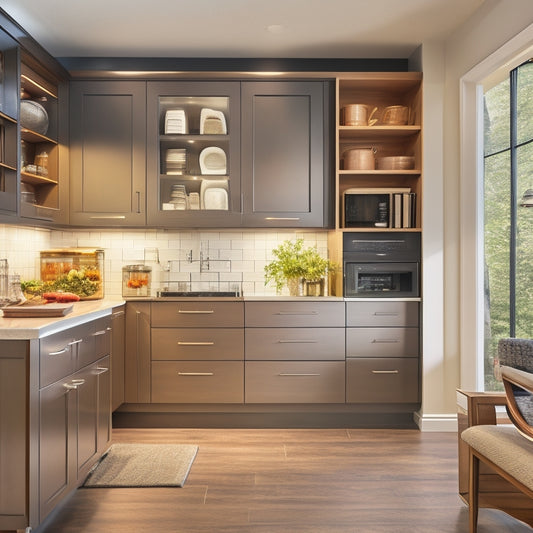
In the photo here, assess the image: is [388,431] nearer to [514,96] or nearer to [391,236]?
[391,236]

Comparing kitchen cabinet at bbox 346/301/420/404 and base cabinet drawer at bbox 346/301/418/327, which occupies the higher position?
base cabinet drawer at bbox 346/301/418/327

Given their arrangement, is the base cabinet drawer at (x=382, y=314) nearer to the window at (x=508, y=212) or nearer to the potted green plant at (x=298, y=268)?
the potted green plant at (x=298, y=268)

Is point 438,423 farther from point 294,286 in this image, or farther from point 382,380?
point 294,286

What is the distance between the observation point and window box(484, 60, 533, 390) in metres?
3.53

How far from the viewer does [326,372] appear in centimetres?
417

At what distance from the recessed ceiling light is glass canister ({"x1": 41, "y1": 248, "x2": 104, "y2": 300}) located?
6.43 ft

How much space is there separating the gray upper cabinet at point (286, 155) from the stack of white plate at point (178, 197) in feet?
1.45

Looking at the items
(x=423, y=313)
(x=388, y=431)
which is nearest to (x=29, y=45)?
(x=423, y=313)

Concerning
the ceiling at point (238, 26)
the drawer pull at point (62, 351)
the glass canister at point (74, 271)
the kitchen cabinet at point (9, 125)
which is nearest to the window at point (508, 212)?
the ceiling at point (238, 26)

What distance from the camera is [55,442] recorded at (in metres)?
2.48

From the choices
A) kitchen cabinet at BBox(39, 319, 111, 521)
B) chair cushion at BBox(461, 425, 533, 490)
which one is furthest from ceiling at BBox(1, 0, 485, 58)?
chair cushion at BBox(461, 425, 533, 490)

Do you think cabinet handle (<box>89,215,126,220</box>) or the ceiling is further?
cabinet handle (<box>89,215,126,220</box>)

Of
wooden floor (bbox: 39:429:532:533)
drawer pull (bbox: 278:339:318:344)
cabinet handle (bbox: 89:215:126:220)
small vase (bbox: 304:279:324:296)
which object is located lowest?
wooden floor (bbox: 39:429:532:533)

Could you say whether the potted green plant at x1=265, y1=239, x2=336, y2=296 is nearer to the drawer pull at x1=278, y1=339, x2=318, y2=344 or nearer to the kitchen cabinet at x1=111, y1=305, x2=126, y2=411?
the drawer pull at x1=278, y1=339, x2=318, y2=344
